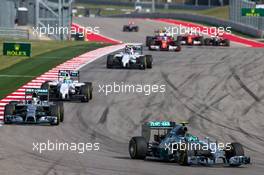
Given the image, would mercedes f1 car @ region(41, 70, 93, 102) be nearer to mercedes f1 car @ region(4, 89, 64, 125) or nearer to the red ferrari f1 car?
mercedes f1 car @ region(4, 89, 64, 125)

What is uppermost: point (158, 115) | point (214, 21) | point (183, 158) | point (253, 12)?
point (253, 12)

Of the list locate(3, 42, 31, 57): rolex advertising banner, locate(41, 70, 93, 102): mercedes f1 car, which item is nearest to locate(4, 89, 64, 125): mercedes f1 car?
locate(41, 70, 93, 102): mercedes f1 car

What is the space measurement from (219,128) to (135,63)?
1648 centimetres

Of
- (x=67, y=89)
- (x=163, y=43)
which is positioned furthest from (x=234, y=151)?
(x=163, y=43)

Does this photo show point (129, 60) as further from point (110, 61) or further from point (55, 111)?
point (55, 111)

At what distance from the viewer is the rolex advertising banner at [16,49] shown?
50562 millimetres

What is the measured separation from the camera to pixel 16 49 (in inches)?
2015

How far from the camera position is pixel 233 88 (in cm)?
4028

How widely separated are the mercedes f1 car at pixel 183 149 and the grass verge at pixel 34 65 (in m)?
13.7

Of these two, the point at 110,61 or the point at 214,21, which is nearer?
the point at 110,61

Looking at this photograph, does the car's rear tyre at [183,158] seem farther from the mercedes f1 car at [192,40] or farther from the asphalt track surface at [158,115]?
the mercedes f1 car at [192,40]

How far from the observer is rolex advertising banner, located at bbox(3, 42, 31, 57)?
5056 cm

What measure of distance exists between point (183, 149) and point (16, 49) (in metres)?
30.6

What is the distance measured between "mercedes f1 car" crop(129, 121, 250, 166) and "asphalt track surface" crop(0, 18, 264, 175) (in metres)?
0.27
